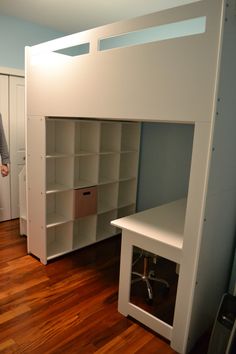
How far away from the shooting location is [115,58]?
183 cm

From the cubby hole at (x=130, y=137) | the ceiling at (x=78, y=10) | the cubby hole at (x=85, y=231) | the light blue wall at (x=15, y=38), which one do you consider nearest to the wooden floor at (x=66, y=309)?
the cubby hole at (x=85, y=231)

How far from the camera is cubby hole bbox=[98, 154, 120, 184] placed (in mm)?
3301

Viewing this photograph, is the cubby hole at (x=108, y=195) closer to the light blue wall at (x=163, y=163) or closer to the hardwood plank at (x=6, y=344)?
the light blue wall at (x=163, y=163)

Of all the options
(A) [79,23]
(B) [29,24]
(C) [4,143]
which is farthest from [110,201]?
(B) [29,24]

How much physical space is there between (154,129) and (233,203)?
5.72ft

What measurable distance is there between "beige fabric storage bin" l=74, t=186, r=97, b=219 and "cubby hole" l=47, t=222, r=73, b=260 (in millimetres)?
167

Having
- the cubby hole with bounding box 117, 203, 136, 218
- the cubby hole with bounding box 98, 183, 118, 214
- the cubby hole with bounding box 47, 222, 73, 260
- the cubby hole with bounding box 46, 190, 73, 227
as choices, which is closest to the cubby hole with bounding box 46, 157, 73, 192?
the cubby hole with bounding box 46, 190, 73, 227

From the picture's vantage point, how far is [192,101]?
1.50 m

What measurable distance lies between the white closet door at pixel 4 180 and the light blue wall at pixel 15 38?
11.0 inches

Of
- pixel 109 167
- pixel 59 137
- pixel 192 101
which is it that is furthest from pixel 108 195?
pixel 192 101

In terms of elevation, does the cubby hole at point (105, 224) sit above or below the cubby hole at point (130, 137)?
below

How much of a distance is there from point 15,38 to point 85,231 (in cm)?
266

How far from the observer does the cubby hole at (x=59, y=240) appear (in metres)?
2.89

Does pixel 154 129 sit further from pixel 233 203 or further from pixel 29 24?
pixel 29 24
